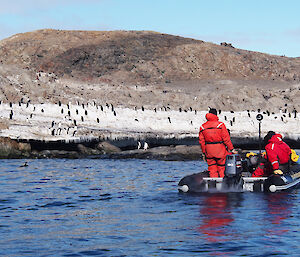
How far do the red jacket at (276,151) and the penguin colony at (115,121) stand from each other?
1575cm

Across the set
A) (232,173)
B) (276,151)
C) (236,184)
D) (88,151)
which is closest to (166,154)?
(88,151)

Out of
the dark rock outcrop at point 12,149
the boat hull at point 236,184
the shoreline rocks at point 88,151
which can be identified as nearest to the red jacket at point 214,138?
the boat hull at point 236,184

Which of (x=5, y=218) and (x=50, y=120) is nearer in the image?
(x=5, y=218)

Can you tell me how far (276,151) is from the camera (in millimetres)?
18062

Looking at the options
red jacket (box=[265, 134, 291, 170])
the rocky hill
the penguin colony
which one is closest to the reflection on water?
red jacket (box=[265, 134, 291, 170])

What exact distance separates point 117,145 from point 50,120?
421cm

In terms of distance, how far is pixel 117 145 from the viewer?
33.6m

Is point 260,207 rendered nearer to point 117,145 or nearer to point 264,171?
point 264,171

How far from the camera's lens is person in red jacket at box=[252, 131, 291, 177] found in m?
17.8

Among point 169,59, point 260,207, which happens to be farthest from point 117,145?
point 169,59

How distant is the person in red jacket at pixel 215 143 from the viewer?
1728cm

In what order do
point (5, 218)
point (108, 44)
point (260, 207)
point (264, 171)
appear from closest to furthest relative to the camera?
point (5, 218)
point (260, 207)
point (264, 171)
point (108, 44)

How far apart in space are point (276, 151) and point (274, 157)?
0.92 ft

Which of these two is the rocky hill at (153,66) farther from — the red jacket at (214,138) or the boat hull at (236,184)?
the boat hull at (236,184)
